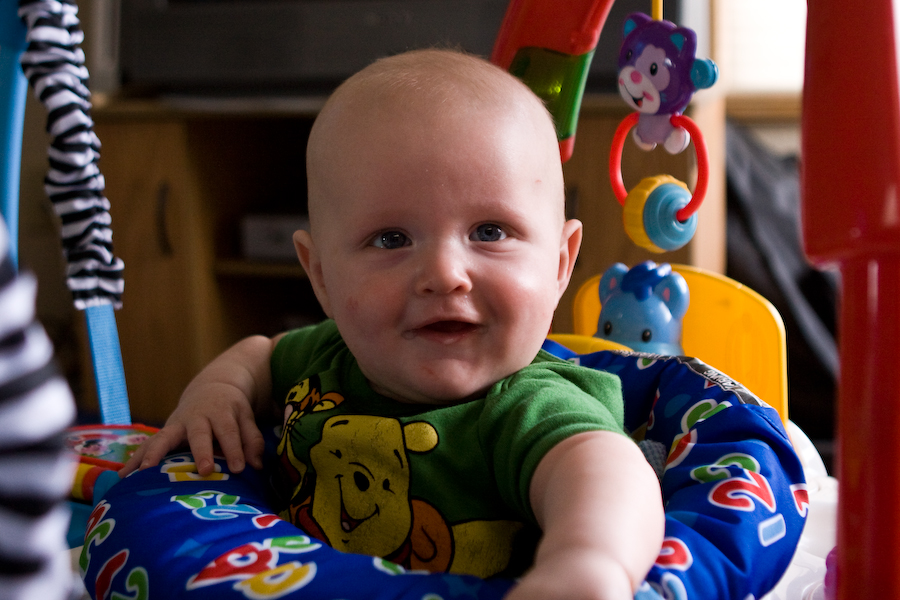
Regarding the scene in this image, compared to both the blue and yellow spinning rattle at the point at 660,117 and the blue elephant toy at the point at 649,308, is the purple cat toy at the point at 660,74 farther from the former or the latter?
the blue elephant toy at the point at 649,308

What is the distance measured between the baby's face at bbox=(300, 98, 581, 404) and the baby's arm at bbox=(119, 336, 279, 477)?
15cm

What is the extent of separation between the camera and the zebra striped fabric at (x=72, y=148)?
0.75 m

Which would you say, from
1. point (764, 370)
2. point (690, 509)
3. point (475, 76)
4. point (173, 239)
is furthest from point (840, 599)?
point (173, 239)

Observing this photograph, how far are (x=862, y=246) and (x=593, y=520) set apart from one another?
187 millimetres

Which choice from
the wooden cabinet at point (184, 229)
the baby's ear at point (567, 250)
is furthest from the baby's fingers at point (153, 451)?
the wooden cabinet at point (184, 229)

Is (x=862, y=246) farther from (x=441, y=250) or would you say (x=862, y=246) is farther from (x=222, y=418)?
(x=222, y=418)

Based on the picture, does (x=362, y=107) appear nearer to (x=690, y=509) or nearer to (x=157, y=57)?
(x=690, y=509)

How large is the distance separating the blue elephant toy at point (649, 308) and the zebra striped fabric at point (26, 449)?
711 mm

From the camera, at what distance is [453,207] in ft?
1.90

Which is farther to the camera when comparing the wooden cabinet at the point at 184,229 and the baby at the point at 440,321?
the wooden cabinet at the point at 184,229

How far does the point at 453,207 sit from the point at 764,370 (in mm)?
451

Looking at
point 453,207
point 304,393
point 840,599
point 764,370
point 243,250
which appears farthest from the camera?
point 243,250

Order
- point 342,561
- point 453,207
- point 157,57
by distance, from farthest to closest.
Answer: point 157,57
point 453,207
point 342,561

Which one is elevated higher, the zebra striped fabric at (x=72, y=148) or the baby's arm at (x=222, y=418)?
the zebra striped fabric at (x=72, y=148)
